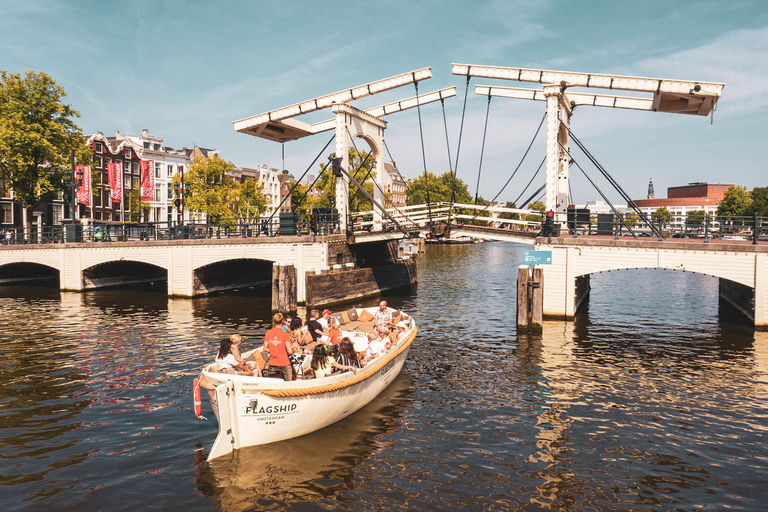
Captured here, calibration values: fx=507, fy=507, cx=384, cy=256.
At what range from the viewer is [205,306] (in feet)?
87.8

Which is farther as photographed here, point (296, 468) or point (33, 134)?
point (33, 134)

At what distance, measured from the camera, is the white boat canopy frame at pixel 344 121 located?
90.8 ft

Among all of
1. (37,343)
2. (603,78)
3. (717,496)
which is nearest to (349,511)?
(717,496)

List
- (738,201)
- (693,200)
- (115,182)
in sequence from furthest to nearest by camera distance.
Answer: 1. (693,200)
2. (738,201)
3. (115,182)

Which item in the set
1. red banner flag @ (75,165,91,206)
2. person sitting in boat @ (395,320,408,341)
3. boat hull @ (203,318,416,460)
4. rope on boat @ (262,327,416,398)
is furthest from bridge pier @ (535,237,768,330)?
red banner flag @ (75,165,91,206)

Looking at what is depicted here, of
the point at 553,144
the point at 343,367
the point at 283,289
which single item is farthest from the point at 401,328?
the point at 553,144

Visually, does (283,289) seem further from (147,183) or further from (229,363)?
(147,183)

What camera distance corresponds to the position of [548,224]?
66.8 feet

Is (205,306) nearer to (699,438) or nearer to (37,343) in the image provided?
(37,343)

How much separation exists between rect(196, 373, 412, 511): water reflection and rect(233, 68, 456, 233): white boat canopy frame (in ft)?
62.0

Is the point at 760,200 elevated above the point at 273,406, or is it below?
above

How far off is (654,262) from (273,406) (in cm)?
1635

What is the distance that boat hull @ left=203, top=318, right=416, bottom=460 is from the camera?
8.91 m

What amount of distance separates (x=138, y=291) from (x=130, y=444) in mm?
26599
